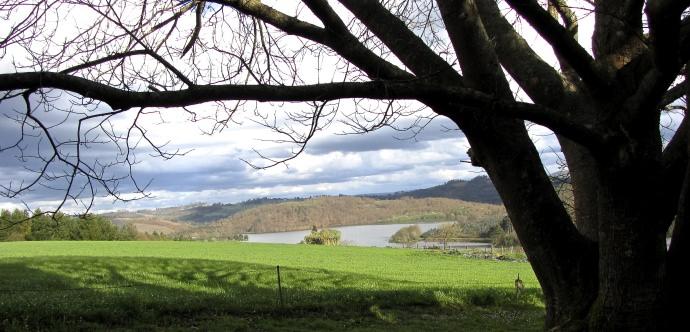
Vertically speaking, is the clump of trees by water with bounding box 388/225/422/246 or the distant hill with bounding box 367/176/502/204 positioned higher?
the distant hill with bounding box 367/176/502/204

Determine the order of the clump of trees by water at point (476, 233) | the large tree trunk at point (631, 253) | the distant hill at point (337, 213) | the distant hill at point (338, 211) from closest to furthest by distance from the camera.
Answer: the large tree trunk at point (631, 253), the clump of trees by water at point (476, 233), the distant hill at point (337, 213), the distant hill at point (338, 211)

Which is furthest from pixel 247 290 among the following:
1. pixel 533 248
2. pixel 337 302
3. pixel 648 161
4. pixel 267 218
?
pixel 267 218

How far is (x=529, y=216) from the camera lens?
474cm

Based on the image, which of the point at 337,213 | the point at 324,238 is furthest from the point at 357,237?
the point at 337,213

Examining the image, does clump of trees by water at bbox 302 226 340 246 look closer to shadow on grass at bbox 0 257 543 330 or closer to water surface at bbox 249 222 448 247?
water surface at bbox 249 222 448 247

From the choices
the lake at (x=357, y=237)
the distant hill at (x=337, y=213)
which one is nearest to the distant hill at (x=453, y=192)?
the distant hill at (x=337, y=213)

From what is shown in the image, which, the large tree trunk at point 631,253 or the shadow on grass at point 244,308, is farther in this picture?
the shadow on grass at point 244,308

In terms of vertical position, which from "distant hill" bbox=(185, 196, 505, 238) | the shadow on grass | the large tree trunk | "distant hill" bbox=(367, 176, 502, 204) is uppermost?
"distant hill" bbox=(367, 176, 502, 204)

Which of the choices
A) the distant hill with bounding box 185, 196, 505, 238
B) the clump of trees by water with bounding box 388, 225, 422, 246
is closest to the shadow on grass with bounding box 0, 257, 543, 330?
the clump of trees by water with bounding box 388, 225, 422, 246

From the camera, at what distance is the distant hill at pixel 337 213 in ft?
451

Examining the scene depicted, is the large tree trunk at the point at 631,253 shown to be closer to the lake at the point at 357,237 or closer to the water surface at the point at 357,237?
the lake at the point at 357,237

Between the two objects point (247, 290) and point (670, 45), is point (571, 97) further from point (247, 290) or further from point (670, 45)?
point (247, 290)

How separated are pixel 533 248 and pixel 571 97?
146 cm

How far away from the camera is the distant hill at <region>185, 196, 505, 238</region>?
137375mm
